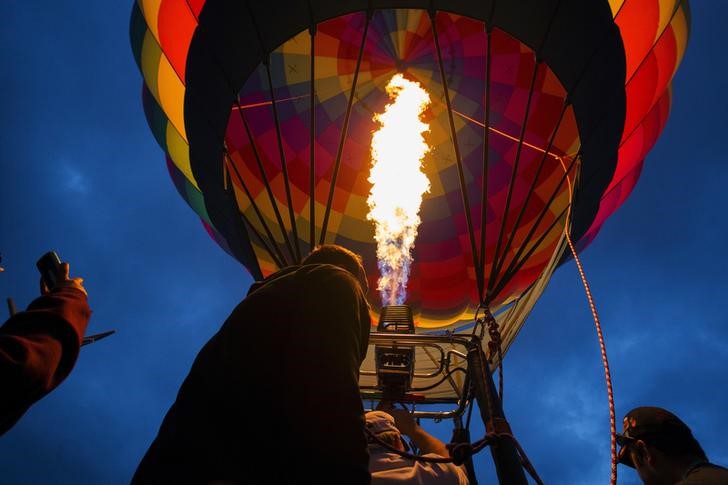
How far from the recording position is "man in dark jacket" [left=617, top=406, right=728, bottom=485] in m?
2.12

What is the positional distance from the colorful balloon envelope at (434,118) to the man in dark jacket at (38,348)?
231 centimetres

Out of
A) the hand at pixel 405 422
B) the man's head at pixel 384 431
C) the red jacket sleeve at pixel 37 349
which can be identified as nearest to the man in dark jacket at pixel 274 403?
the red jacket sleeve at pixel 37 349

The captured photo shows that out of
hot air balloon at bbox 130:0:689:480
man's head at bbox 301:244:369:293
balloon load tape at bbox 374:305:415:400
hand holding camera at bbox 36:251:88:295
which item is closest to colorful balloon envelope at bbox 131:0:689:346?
hot air balloon at bbox 130:0:689:480

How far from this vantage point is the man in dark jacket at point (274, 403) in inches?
38.3

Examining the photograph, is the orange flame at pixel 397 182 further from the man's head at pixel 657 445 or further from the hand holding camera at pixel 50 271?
the hand holding camera at pixel 50 271

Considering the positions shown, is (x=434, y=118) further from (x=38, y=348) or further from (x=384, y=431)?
(x=38, y=348)

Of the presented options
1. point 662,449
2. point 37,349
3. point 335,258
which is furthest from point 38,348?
point 662,449

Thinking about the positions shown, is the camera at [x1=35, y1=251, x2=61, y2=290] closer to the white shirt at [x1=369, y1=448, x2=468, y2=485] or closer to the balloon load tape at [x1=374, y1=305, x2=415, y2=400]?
the white shirt at [x1=369, y1=448, x2=468, y2=485]

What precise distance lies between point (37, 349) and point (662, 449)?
8.66 feet

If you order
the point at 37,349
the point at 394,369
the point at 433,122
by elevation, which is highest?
the point at 433,122

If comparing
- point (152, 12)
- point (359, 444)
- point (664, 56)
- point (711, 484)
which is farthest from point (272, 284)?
point (664, 56)

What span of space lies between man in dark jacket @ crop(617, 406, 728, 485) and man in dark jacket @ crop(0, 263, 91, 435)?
244 centimetres

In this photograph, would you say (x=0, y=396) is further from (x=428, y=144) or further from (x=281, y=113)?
(x=428, y=144)

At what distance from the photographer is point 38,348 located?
34.4 inches
